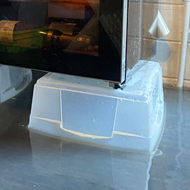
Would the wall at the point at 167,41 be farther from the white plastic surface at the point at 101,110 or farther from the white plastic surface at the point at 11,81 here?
the white plastic surface at the point at 11,81

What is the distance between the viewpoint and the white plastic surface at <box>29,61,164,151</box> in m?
0.71

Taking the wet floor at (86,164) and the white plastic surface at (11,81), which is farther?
the white plastic surface at (11,81)

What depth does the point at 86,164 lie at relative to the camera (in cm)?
67

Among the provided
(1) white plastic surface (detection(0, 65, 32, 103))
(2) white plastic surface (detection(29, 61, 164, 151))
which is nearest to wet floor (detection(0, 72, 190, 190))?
(2) white plastic surface (detection(29, 61, 164, 151))

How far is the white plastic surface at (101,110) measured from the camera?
709mm

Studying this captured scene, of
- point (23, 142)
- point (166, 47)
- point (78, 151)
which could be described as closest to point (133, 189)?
point (78, 151)

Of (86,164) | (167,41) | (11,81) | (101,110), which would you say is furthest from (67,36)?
(167,41)

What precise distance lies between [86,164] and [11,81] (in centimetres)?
53

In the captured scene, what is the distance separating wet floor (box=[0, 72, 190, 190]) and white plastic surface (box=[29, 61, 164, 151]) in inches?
1.3

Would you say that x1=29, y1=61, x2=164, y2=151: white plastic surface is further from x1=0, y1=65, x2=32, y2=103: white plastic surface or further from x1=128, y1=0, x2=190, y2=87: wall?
x1=0, y1=65, x2=32, y2=103: white plastic surface

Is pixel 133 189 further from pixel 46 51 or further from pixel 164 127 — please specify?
pixel 46 51

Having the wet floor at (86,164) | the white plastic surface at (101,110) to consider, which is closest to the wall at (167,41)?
the white plastic surface at (101,110)

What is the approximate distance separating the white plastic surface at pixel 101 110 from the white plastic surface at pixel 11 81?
25cm

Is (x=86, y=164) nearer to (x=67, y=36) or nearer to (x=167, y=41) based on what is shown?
(x=67, y=36)
